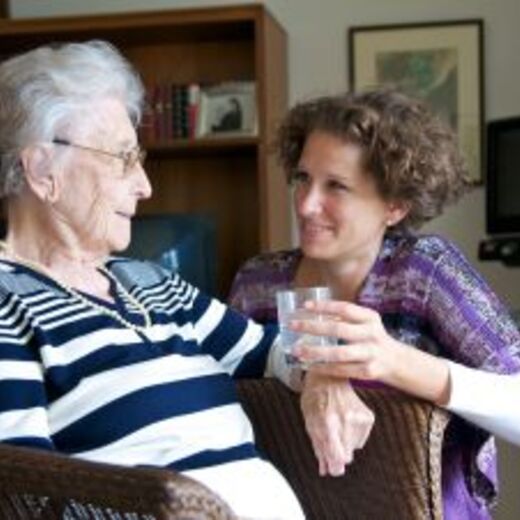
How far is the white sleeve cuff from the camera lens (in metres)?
1.57

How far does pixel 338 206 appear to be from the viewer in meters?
1.83

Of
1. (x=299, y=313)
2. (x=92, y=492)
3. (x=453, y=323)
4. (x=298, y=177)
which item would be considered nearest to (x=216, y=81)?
(x=298, y=177)

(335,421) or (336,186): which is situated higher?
(336,186)

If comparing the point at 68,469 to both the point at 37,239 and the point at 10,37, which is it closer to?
the point at 37,239

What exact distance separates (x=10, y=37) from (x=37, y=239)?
1.94 meters

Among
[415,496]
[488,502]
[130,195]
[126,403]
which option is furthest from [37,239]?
[488,502]

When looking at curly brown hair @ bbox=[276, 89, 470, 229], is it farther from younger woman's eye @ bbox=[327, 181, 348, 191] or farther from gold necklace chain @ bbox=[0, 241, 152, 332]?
gold necklace chain @ bbox=[0, 241, 152, 332]

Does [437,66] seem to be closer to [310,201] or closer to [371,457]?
[310,201]

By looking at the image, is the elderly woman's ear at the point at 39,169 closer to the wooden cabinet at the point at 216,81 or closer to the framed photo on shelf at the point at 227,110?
the wooden cabinet at the point at 216,81

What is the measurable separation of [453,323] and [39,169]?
2.36ft

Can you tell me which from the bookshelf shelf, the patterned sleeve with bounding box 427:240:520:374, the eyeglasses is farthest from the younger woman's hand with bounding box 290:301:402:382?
the bookshelf shelf

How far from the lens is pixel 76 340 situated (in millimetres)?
1363

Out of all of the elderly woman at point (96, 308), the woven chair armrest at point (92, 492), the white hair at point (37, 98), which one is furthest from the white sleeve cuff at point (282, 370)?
the woven chair armrest at point (92, 492)

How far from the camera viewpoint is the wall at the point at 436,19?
10.3 ft
